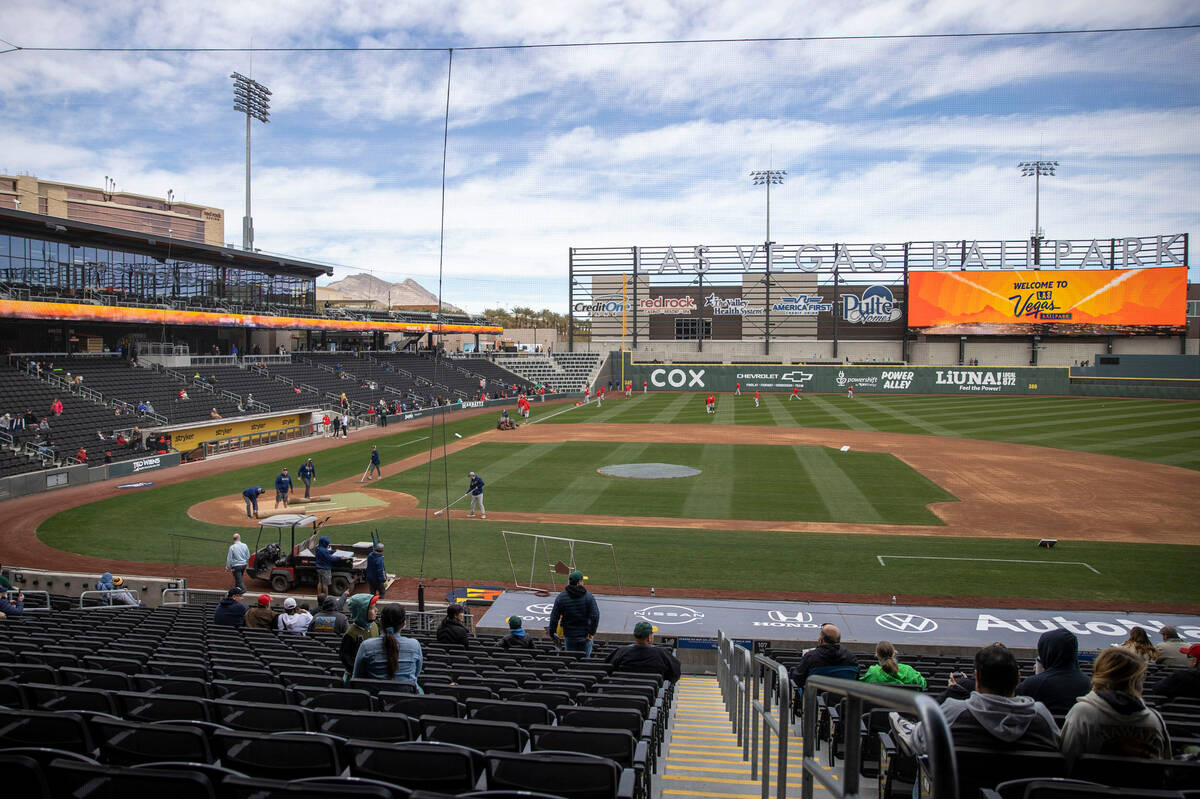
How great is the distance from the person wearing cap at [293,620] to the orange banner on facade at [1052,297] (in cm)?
7331

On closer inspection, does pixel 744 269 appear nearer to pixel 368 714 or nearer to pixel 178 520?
pixel 178 520

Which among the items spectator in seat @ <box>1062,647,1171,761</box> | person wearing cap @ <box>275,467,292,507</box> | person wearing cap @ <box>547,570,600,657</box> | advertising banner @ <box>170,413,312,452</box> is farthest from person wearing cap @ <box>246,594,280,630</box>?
advertising banner @ <box>170,413,312,452</box>

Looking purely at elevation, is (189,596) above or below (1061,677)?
below

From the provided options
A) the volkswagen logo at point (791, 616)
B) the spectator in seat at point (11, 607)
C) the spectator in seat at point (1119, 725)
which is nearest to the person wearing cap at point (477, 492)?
the volkswagen logo at point (791, 616)

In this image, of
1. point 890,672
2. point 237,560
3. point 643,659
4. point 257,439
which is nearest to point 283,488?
point 237,560

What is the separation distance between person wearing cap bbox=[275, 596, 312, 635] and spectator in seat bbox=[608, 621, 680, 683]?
18.4 ft

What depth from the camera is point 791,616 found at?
48.1 feet

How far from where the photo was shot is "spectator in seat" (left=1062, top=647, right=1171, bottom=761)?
371 centimetres

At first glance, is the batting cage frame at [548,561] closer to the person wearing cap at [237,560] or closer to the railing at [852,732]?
the person wearing cap at [237,560]

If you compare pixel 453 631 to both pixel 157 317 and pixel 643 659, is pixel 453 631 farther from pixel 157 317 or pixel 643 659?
pixel 157 317

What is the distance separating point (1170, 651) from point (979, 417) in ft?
148

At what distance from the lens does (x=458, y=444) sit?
40031 millimetres

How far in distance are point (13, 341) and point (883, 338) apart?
7299 centimetres

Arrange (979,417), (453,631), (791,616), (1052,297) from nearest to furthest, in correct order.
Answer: (453,631), (791,616), (979,417), (1052,297)
